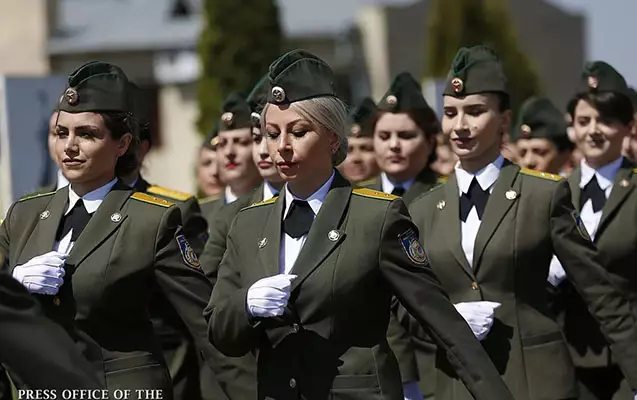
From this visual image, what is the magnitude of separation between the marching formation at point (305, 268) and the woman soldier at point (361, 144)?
2.12 meters

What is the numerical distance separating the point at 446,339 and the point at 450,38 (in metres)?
22.9

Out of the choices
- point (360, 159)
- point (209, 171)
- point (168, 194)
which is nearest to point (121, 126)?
point (168, 194)

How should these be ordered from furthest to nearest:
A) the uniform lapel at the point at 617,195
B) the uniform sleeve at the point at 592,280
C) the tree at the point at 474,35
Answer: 1. the tree at the point at 474,35
2. the uniform lapel at the point at 617,195
3. the uniform sleeve at the point at 592,280

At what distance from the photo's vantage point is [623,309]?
6750 mm

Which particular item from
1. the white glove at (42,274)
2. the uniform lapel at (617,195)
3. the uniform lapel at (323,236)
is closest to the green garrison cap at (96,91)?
the white glove at (42,274)

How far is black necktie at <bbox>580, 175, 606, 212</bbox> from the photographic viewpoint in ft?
27.4

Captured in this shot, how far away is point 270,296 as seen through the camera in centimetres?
528

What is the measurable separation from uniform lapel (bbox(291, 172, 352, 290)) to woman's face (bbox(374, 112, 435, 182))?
2895mm

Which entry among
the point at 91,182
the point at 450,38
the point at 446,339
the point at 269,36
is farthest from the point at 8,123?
the point at 450,38

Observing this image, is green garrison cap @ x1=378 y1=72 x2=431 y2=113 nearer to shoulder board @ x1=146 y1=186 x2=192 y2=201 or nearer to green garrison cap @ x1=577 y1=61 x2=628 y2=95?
green garrison cap @ x1=577 y1=61 x2=628 y2=95

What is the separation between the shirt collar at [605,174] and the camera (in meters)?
8.37

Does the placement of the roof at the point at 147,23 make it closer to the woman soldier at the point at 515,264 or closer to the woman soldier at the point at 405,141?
the woman soldier at the point at 405,141

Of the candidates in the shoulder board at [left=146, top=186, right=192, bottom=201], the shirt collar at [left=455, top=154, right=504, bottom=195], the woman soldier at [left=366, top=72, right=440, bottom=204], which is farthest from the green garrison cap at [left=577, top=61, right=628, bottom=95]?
the shoulder board at [left=146, top=186, right=192, bottom=201]

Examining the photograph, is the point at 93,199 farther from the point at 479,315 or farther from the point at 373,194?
the point at 479,315
